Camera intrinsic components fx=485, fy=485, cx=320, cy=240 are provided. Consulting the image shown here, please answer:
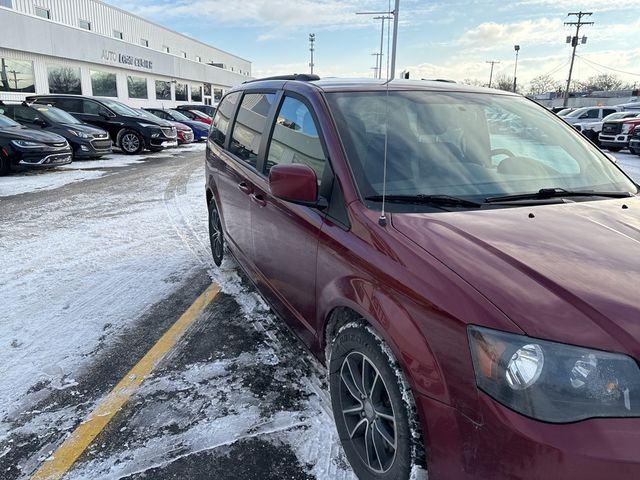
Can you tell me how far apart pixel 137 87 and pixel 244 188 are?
34.0 metres

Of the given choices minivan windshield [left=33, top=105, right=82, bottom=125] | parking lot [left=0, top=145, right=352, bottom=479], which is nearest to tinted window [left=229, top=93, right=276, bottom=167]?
parking lot [left=0, top=145, right=352, bottom=479]

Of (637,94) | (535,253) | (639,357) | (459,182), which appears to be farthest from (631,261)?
(637,94)

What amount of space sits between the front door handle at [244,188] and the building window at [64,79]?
25834mm

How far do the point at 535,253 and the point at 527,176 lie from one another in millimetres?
994

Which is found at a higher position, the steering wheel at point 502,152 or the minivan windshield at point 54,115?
the steering wheel at point 502,152

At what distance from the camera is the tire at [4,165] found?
11453 millimetres

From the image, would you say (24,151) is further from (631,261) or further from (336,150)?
(631,261)

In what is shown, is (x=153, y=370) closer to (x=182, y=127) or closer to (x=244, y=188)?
(x=244, y=188)

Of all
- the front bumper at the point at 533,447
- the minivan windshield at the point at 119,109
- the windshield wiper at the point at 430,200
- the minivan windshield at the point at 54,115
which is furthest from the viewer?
the minivan windshield at the point at 119,109

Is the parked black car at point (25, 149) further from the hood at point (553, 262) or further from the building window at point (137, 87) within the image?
the building window at point (137, 87)

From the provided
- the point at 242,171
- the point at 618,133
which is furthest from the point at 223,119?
the point at 618,133

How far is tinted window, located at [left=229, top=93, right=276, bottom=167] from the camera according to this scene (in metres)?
3.64

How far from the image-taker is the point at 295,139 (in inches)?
120

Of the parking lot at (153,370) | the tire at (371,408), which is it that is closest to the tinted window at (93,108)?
the parking lot at (153,370)
